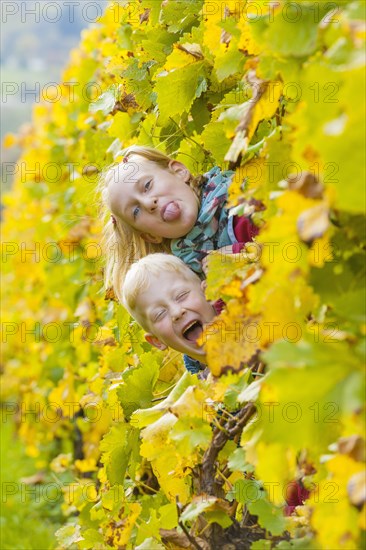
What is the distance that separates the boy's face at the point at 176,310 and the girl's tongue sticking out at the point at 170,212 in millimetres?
294

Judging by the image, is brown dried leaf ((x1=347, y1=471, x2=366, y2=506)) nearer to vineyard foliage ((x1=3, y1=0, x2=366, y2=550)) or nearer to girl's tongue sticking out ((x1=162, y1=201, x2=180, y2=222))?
vineyard foliage ((x1=3, y1=0, x2=366, y2=550))

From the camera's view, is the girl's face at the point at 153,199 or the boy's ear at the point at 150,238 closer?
the girl's face at the point at 153,199

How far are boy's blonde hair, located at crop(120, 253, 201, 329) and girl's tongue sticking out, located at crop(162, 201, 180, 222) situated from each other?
21 centimetres

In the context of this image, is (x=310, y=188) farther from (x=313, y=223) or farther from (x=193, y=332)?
(x=193, y=332)

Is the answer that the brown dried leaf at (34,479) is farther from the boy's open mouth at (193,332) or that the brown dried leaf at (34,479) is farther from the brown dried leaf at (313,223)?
the brown dried leaf at (313,223)

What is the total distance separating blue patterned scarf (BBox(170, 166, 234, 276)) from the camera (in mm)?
2438

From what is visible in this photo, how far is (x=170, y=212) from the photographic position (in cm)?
251

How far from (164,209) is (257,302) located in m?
1.30

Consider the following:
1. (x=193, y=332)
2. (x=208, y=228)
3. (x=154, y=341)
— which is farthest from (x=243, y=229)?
(x=154, y=341)

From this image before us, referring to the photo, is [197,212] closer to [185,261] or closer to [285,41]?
[185,261]

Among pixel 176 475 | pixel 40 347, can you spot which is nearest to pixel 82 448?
pixel 40 347

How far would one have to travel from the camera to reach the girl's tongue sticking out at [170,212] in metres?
2.50

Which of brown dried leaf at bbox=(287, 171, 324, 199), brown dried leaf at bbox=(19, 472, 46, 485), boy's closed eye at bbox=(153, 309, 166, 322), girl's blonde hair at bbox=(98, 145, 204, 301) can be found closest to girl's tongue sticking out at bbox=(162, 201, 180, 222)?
Result: girl's blonde hair at bbox=(98, 145, 204, 301)

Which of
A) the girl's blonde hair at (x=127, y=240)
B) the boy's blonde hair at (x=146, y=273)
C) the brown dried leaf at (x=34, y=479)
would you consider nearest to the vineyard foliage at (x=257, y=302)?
the girl's blonde hair at (x=127, y=240)
